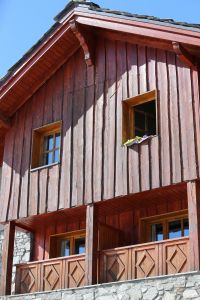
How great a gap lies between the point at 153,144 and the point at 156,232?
2551mm

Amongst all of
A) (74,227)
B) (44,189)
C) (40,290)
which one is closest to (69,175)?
(44,189)

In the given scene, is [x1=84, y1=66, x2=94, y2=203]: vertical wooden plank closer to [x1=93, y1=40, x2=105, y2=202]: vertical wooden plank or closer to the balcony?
[x1=93, y1=40, x2=105, y2=202]: vertical wooden plank

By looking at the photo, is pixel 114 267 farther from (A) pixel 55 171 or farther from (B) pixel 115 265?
(A) pixel 55 171

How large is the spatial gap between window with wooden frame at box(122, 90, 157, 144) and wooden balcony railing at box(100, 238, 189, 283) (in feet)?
9.31

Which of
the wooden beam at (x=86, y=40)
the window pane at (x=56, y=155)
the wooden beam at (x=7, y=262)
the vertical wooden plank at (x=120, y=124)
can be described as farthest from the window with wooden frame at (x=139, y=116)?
the wooden beam at (x=7, y=262)

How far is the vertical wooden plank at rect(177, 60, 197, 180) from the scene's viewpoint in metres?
13.3

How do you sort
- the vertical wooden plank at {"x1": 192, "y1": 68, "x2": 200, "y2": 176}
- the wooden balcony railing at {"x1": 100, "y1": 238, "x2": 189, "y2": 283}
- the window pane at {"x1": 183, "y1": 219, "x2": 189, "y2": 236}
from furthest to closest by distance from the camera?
the window pane at {"x1": 183, "y1": 219, "x2": 189, "y2": 236} → the vertical wooden plank at {"x1": 192, "y1": 68, "x2": 200, "y2": 176} → the wooden balcony railing at {"x1": 100, "y1": 238, "x2": 189, "y2": 283}

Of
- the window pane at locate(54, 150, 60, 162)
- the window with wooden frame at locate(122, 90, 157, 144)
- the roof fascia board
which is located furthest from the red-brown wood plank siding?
the roof fascia board

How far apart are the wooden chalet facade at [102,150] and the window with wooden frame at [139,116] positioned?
0.10 ft

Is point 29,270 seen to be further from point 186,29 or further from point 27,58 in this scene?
point 186,29

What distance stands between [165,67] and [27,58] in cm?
426

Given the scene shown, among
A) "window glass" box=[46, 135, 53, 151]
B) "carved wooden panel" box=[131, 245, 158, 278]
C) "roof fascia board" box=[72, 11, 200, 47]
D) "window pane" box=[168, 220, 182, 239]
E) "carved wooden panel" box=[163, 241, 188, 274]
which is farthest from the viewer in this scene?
"window glass" box=[46, 135, 53, 151]

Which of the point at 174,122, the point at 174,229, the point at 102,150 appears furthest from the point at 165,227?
the point at 174,122

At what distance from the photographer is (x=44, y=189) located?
52.1ft
